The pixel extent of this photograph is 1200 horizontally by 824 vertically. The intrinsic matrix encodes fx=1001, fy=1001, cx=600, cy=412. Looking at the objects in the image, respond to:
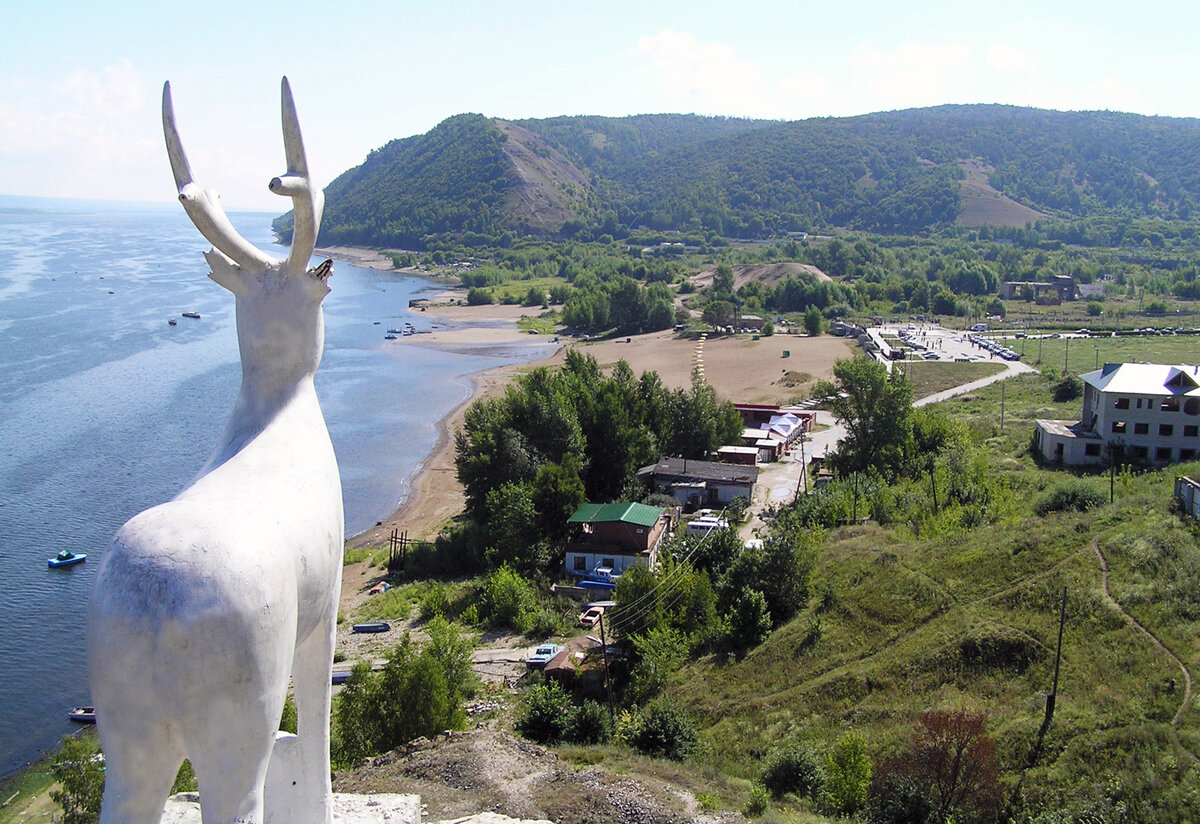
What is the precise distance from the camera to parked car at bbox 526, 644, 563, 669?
25.7 m

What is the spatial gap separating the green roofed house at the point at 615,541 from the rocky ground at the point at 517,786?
616 inches

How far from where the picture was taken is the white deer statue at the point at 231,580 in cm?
627

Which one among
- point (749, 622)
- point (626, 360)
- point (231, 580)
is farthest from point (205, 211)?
point (626, 360)

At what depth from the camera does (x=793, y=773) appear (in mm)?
17078

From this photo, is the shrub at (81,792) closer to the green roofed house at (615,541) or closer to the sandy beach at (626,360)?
the green roofed house at (615,541)

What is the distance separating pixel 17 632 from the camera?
1166 inches

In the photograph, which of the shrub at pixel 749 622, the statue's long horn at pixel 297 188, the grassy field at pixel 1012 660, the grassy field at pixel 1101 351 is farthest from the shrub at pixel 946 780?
the grassy field at pixel 1101 351

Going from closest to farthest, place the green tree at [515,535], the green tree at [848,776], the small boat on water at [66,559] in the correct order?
the green tree at [848,776] → the green tree at [515,535] → the small boat on water at [66,559]

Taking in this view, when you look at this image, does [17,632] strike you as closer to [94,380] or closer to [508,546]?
[508,546]

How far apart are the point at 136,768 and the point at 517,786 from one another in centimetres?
855

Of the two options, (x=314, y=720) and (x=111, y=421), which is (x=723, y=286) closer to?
(x=111, y=421)

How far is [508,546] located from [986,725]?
1796 centimetres

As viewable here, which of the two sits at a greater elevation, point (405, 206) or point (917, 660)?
point (405, 206)

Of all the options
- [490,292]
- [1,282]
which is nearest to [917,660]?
[490,292]
